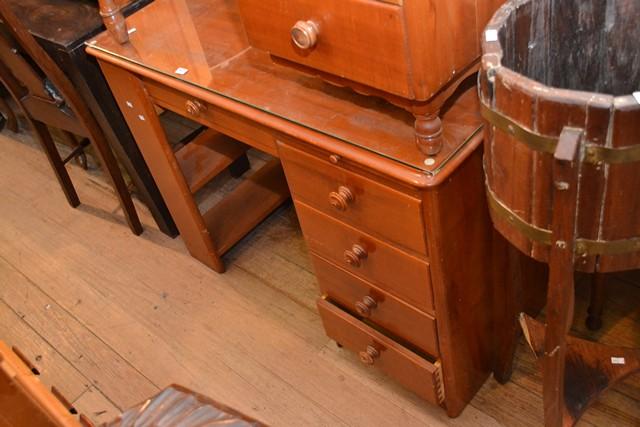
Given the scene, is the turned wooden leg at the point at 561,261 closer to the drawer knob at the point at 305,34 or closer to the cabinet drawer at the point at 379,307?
the cabinet drawer at the point at 379,307

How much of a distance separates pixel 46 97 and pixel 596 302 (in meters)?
1.73

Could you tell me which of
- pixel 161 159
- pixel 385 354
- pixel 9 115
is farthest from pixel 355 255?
pixel 9 115

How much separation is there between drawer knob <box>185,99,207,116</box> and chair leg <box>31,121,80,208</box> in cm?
102

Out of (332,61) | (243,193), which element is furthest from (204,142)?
(332,61)

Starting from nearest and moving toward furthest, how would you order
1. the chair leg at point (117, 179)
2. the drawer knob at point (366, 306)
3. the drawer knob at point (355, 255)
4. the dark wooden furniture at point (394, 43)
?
the dark wooden furniture at point (394, 43)
the drawer knob at point (355, 255)
the drawer knob at point (366, 306)
the chair leg at point (117, 179)

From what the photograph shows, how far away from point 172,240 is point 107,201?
408 mm

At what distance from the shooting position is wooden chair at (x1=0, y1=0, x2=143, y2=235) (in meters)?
1.89

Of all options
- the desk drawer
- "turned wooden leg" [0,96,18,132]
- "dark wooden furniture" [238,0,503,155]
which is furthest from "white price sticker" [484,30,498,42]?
"turned wooden leg" [0,96,18,132]

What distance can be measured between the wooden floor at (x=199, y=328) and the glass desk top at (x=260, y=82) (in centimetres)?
81

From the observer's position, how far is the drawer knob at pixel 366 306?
5.13 feet

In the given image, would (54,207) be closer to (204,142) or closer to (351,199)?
(204,142)

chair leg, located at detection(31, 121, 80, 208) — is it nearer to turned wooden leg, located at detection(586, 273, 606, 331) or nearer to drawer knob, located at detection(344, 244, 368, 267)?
drawer knob, located at detection(344, 244, 368, 267)

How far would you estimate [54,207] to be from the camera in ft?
8.75

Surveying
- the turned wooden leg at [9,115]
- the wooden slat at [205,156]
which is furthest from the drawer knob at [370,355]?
the turned wooden leg at [9,115]
